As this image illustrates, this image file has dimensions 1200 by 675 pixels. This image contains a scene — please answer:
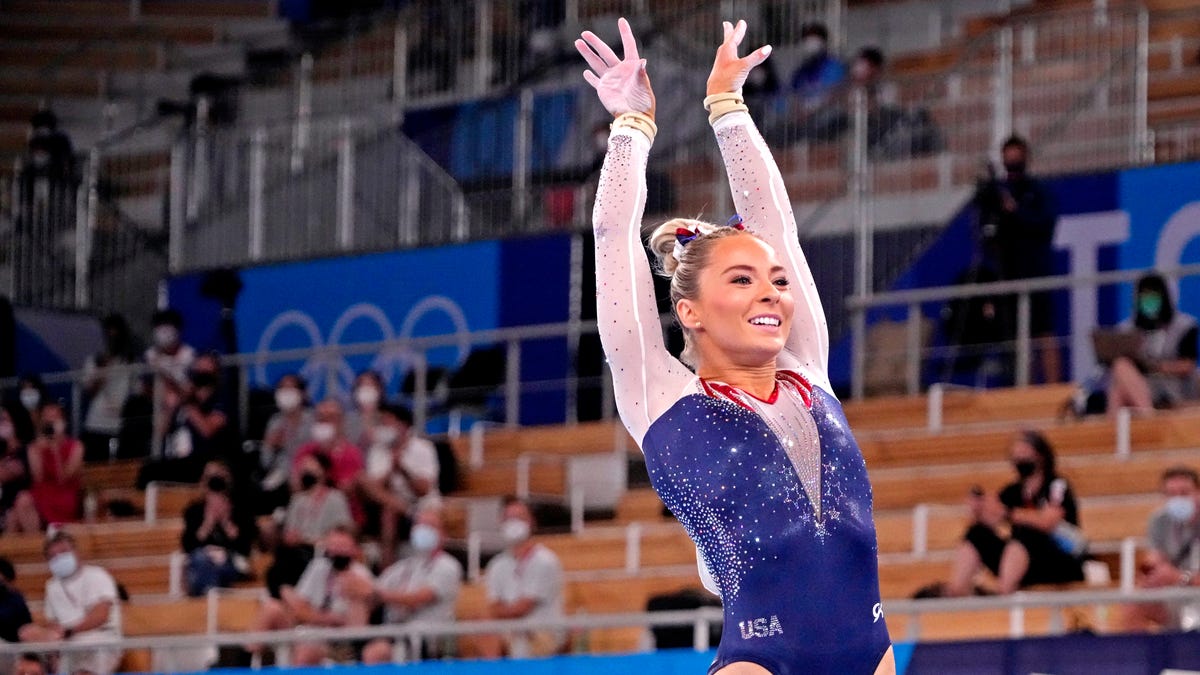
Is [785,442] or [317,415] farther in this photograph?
[317,415]

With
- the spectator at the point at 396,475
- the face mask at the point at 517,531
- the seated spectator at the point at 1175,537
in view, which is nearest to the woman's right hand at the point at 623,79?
the seated spectator at the point at 1175,537

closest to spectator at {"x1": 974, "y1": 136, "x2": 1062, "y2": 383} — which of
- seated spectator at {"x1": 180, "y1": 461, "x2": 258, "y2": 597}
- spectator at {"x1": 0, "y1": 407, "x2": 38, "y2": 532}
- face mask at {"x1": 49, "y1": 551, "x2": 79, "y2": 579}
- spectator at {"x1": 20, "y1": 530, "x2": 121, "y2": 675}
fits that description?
seated spectator at {"x1": 180, "y1": 461, "x2": 258, "y2": 597}

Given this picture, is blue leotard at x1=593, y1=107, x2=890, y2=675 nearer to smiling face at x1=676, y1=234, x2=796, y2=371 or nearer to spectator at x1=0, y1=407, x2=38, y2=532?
smiling face at x1=676, y1=234, x2=796, y2=371

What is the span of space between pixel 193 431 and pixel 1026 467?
6092 millimetres

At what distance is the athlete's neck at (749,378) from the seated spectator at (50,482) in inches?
368

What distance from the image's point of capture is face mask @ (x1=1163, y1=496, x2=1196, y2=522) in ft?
28.4

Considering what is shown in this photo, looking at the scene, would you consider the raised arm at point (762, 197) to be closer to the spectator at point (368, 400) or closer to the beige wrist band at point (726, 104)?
the beige wrist band at point (726, 104)

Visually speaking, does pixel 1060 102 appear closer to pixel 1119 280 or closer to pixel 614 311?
pixel 1119 280

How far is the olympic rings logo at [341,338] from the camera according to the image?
547 inches

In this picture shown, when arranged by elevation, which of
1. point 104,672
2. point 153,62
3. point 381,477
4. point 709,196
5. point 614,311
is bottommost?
point 104,672

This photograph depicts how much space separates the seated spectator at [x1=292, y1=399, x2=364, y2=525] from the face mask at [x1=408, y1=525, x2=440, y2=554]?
0.91 m

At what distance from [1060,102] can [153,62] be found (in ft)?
29.9

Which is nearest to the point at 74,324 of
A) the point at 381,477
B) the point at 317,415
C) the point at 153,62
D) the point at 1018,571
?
the point at 153,62

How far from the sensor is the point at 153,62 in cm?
1856
